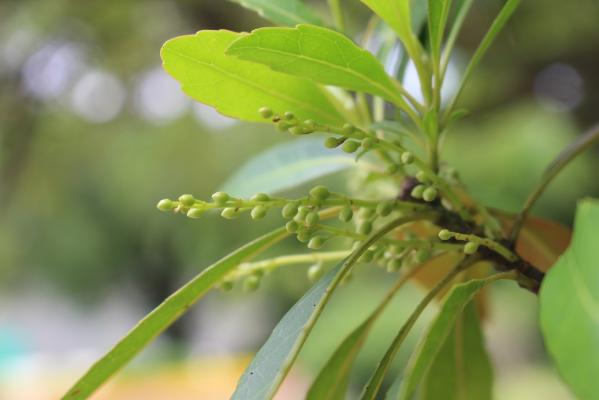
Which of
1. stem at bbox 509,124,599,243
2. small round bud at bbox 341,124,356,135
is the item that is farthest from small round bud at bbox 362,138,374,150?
stem at bbox 509,124,599,243

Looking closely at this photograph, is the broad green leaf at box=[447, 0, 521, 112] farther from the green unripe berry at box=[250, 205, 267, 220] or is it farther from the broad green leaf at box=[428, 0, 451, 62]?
the green unripe berry at box=[250, 205, 267, 220]

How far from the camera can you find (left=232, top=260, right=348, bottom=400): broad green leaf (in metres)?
0.29

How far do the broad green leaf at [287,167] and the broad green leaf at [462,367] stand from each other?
5.3 inches

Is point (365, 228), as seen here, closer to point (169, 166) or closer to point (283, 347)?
point (283, 347)

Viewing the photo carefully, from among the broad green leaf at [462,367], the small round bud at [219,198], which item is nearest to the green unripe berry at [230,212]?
the small round bud at [219,198]

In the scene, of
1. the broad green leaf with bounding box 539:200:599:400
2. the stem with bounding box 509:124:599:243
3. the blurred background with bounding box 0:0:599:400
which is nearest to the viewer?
the broad green leaf with bounding box 539:200:599:400

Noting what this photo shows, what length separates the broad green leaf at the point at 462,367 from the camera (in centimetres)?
49

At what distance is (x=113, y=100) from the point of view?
3508 millimetres

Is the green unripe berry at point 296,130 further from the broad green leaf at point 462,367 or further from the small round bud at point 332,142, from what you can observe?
the broad green leaf at point 462,367

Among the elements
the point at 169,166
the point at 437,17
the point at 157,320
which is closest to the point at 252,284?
the point at 157,320

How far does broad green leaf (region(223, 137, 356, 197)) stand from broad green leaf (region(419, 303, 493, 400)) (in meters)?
0.13

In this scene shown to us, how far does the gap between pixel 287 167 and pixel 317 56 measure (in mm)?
193

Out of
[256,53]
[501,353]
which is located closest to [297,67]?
[256,53]

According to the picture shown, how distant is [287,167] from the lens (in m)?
0.51
